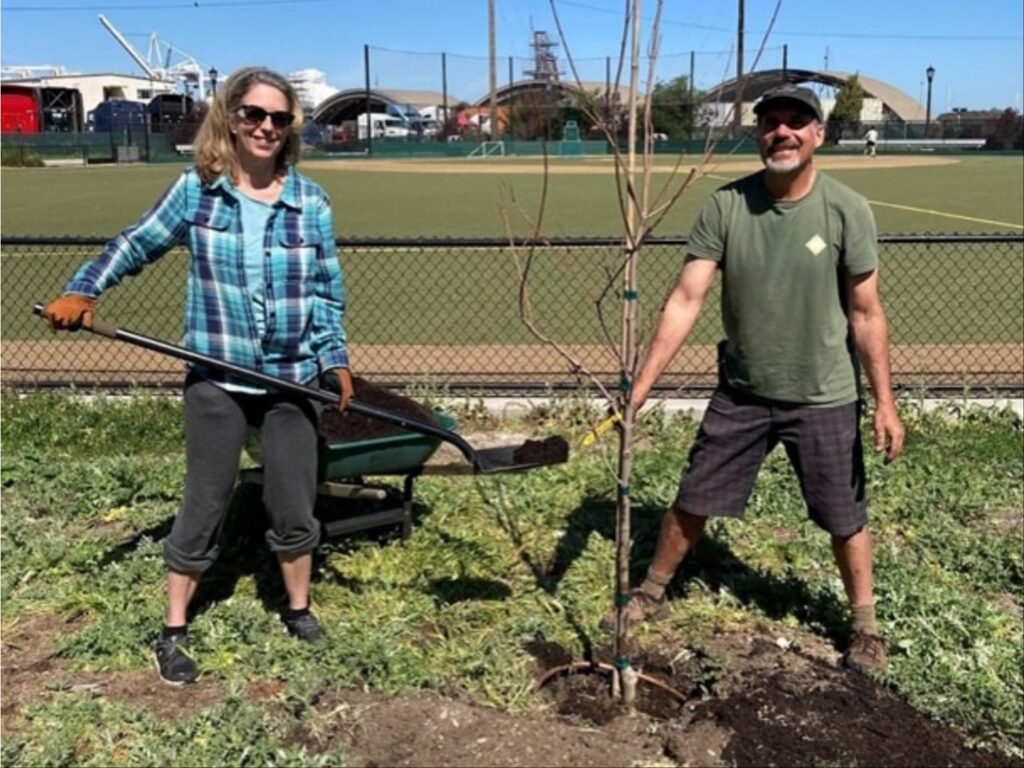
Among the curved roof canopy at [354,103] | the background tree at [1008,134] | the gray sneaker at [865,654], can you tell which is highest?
the curved roof canopy at [354,103]

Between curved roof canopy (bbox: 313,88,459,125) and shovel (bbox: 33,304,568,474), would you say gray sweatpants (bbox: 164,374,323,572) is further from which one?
curved roof canopy (bbox: 313,88,459,125)

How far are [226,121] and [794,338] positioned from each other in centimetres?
191

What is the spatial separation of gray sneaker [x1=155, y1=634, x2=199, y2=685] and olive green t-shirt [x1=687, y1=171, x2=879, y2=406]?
80.8 inches

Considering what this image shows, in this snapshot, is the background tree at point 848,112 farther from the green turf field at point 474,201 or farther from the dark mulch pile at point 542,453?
the dark mulch pile at point 542,453

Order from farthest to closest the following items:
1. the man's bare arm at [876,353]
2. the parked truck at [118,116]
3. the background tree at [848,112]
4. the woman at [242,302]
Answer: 1. the background tree at [848,112]
2. the parked truck at [118,116]
3. the man's bare arm at [876,353]
4. the woman at [242,302]

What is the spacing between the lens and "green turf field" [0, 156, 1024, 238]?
58.3 feet

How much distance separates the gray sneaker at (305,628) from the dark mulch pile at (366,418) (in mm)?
979

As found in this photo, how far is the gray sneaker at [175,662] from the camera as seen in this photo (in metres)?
3.35

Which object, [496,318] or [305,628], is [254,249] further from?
[496,318]

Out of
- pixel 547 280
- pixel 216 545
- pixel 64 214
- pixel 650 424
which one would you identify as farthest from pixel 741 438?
pixel 64 214

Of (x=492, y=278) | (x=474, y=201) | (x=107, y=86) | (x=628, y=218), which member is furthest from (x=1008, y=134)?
(x=107, y=86)

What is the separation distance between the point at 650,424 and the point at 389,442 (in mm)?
2296

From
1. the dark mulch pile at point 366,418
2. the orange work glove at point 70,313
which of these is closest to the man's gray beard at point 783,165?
the dark mulch pile at point 366,418

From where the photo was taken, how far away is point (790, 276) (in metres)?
3.32
